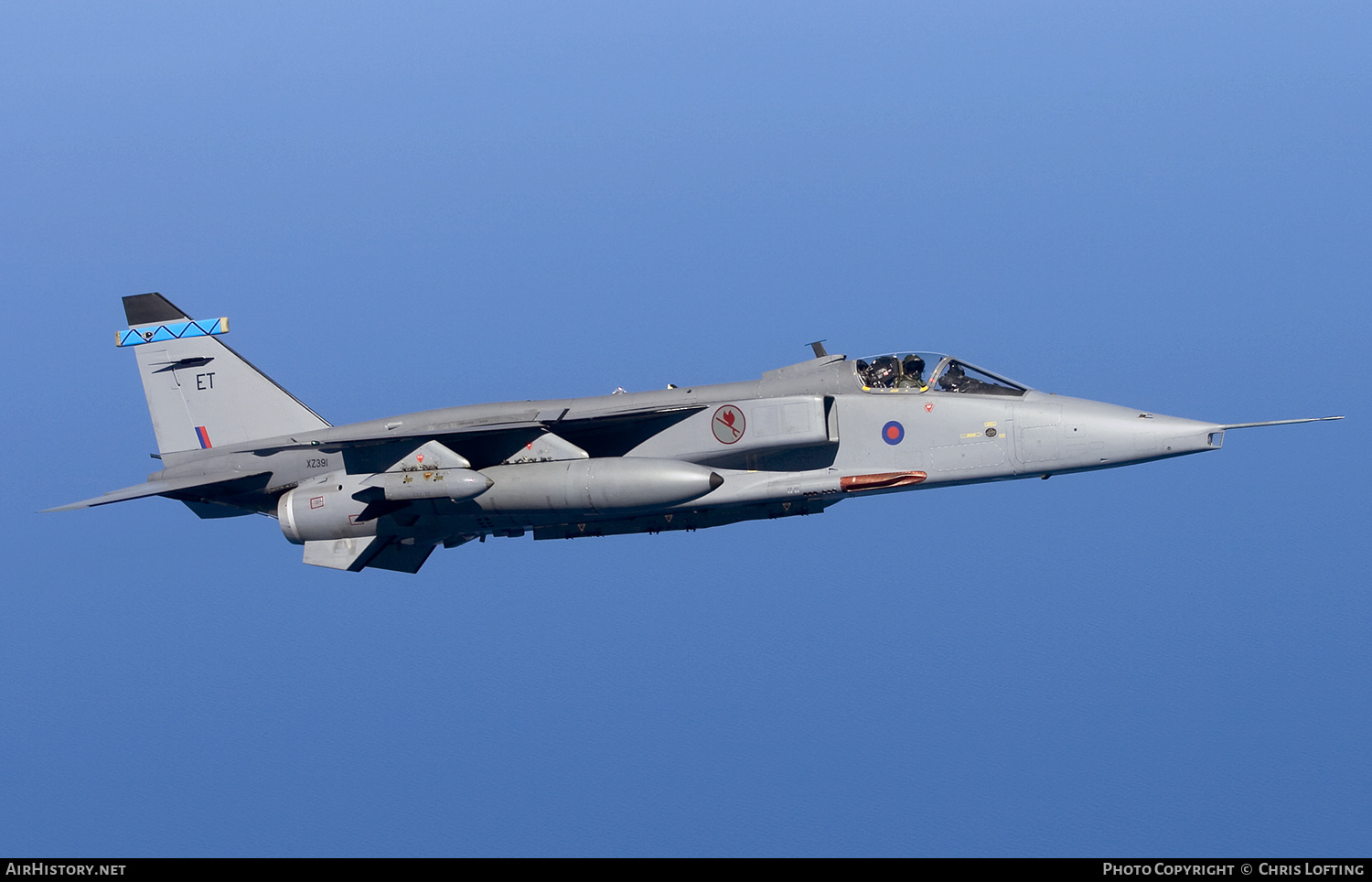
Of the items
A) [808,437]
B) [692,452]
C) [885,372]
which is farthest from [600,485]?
[885,372]

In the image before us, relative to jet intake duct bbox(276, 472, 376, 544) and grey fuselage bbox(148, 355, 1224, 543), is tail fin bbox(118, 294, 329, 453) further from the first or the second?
grey fuselage bbox(148, 355, 1224, 543)

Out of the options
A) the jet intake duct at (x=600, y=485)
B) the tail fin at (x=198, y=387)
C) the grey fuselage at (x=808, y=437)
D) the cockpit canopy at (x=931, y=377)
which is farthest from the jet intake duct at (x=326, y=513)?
the cockpit canopy at (x=931, y=377)

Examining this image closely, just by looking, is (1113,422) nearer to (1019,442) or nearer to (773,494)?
(1019,442)

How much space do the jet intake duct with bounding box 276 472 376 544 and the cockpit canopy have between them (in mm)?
6181

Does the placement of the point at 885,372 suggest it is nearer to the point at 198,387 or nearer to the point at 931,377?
the point at 931,377

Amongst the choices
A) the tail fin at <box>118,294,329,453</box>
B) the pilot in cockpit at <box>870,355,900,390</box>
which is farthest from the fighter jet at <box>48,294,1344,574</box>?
the tail fin at <box>118,294,329,453</box>

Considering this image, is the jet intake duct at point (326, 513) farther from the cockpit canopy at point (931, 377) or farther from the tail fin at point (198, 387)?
the cockpit canopy at point (931, 377)

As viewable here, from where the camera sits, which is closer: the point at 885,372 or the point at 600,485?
the point at 600,485

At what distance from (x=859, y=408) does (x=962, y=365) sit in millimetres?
1245

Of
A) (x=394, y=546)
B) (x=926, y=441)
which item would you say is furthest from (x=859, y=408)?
(x=394, y=546)

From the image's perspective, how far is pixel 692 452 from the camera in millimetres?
18000

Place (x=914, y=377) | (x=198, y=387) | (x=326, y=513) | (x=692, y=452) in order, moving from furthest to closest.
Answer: (x=198, y=387) → (x=326, y=513) → (x=692, y=452) → (x=914, y=377)

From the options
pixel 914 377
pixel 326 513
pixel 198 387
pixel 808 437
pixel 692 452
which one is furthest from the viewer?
pixel 198 387

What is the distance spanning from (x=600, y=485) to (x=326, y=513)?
3.72 meters
